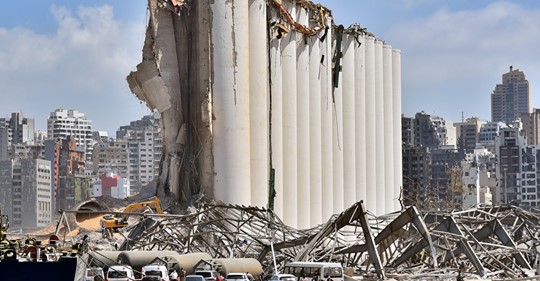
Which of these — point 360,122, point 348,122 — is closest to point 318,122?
point 348,122

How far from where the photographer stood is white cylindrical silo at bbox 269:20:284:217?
7688cm

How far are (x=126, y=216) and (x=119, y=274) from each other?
83.9ft

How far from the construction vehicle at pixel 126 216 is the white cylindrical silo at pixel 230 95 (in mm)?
3302

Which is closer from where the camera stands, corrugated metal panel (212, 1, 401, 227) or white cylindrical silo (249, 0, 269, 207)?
white cylindrical silo (249, 0, 269, 207)

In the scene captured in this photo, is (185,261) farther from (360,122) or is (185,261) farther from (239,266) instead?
(360,122)

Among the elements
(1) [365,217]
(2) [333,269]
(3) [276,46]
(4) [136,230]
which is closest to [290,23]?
(3) [276,46]

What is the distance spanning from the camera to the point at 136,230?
65.0m

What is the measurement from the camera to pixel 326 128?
8619 centimetres

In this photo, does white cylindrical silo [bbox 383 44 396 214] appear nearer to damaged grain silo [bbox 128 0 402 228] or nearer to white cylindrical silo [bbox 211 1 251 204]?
damaged grain silo [bbox 128 0 402 228]

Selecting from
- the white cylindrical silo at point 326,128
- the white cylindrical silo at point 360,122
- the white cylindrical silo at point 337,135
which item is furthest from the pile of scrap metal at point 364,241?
the white cylindrical silo at point 360,122

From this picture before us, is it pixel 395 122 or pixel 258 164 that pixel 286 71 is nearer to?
pixel 258 164

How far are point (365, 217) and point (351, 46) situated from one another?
37.6m

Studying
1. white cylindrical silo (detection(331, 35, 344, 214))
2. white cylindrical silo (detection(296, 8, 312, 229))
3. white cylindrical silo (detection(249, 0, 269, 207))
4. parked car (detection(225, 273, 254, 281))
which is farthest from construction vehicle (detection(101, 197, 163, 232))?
parked car (detection(225, 273, 254, 281))

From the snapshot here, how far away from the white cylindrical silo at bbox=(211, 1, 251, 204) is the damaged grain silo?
0.05 meters
